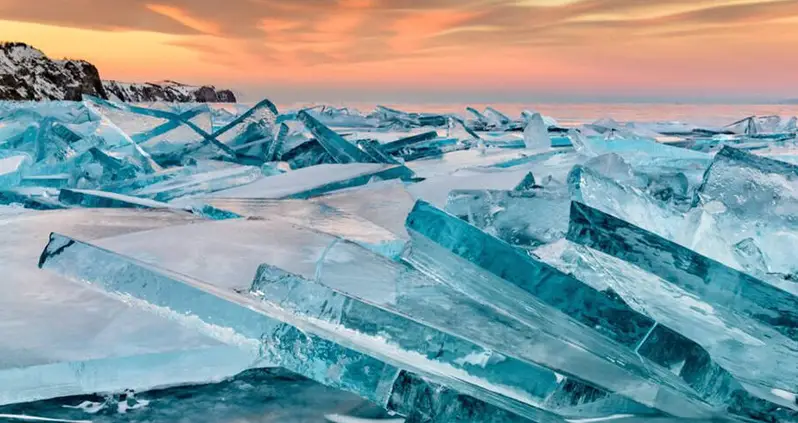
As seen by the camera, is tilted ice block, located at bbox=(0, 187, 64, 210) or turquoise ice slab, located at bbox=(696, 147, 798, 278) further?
tilted ice block, located at bbox=(0, 187, 64, 210)

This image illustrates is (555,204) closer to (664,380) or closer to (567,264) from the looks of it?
(567,264)

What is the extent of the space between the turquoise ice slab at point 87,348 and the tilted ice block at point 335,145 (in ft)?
4.49

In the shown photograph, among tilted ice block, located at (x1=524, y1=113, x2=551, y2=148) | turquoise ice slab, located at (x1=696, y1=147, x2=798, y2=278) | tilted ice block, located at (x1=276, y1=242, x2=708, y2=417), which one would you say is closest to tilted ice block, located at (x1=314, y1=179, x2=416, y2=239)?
tilted ice block, located at (x1=276, y1=242, x2=708, y2=417)

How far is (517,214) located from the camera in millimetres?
1201

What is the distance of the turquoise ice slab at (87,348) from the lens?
692mm

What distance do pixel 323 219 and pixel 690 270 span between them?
0.68 meters

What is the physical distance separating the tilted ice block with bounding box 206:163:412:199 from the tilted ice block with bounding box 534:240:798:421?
82 centimetres

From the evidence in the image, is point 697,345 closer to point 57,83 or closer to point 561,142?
point 561,142

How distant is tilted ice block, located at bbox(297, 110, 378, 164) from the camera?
224cm

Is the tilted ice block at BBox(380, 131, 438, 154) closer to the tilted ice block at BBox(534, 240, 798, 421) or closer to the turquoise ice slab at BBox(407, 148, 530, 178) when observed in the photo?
the turquoise ice slab at BBox(407, 148, 530, 178)

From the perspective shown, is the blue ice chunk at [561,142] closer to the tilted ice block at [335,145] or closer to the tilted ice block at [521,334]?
the tilted ice block at [335,145]

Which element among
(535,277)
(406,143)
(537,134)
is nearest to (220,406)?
(535,277)

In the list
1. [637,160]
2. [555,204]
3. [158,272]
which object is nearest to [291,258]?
[158,272]

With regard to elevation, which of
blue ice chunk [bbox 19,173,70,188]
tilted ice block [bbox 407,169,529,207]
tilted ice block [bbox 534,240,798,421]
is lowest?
blue ice chunk [bbox 19,173,70,188]
